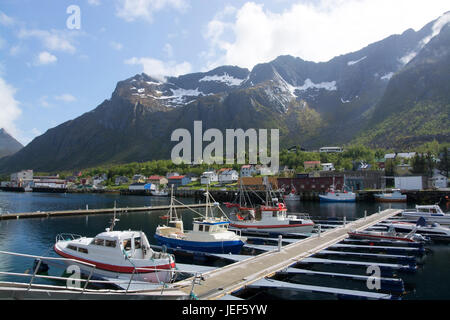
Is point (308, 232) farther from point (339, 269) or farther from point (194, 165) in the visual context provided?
point (194, 165)

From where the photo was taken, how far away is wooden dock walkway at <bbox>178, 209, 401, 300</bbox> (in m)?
16.7

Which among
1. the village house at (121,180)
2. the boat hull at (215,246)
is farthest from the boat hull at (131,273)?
the village house at (121,180)

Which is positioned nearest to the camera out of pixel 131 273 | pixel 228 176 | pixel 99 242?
pixel 131 273

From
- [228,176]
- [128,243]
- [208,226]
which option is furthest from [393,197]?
[128,243]

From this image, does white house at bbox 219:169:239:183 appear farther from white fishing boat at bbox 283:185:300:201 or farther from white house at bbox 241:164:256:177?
white fishing boat at bbox 283:185:300:201

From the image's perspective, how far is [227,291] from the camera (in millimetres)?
16609

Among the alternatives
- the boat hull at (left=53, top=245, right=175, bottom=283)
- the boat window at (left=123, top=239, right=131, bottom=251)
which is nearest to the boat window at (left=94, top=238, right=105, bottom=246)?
the boat hull at (left=53, top=245, right=175, bottom=283)

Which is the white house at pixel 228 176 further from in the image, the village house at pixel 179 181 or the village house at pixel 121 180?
the village house at pixel 121 180

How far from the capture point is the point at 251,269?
20.8 meters

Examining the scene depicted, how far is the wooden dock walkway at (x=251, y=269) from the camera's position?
659 inches

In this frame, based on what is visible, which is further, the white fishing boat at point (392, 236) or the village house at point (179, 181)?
the village house at point (179, 181)

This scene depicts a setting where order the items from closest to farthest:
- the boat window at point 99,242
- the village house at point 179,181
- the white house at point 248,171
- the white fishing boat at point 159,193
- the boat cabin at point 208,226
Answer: the boat window at point 99,242 < the boat cabin at point 208,226 < the white fishing boat at point 159,193 < the white house at point 248,171 < the village house at point 179,181

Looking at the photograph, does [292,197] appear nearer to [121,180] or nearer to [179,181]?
[179,181]
